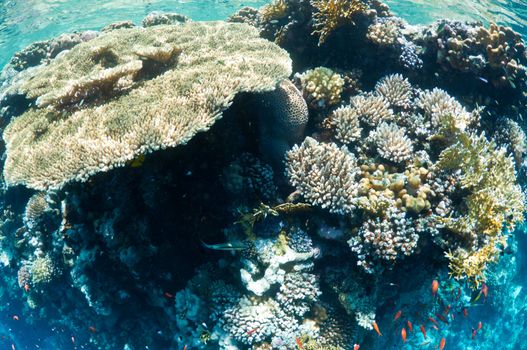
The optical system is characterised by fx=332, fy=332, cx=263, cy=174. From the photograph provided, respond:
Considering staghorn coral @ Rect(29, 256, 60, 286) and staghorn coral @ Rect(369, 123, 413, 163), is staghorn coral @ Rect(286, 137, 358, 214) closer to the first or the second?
staghorn coral @ Rect(369, 123, 413, 163)

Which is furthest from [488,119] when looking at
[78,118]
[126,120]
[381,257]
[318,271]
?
[78,118]

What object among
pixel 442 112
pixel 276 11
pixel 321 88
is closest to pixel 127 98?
pixel 321 88

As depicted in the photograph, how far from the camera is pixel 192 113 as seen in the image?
14.0ft

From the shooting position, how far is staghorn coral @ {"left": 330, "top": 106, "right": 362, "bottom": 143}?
225 inches

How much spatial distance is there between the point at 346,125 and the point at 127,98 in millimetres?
3575

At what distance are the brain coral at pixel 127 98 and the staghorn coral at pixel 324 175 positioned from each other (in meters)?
1.19

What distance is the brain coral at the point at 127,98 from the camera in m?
4.12

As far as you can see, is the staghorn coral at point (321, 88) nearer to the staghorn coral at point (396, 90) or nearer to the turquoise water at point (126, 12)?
the staghorn coral at point (396, 90)

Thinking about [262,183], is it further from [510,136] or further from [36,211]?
[36,211]

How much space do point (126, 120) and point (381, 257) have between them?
4011 mm

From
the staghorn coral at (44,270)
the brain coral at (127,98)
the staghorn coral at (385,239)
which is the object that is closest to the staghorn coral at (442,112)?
the staghorn coral at (385,239)

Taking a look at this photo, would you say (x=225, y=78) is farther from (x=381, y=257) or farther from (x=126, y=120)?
(x=381, y=257)

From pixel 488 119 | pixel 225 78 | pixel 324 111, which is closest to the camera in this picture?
pixel 225 78

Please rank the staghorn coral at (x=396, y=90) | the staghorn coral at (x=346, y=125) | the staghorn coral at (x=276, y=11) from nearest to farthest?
the staghorn coral at (x=346, y=125), the staghorn coral at (x=396, y=90), the staghorn coral at (x=276, y=11)
